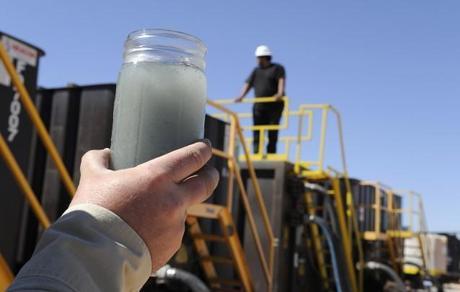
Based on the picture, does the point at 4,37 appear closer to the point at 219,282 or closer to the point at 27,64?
the point at 27,64

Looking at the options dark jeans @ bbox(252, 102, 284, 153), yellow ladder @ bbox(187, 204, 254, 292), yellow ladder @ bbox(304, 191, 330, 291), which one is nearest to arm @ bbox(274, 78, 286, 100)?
dark jeans @ bbox(252, 102, 284, 153)

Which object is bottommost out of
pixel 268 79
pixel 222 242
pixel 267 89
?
pixel 222 242

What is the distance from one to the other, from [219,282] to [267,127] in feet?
8.86

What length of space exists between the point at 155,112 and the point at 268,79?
26.2 feet

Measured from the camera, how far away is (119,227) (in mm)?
1002

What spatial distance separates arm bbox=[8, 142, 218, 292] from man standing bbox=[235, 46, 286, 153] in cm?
743

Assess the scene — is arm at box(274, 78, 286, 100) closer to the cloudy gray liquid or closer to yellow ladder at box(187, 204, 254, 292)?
yellow ladder at box(187, 204, 254, 292)

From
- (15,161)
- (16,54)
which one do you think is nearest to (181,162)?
(15,161)

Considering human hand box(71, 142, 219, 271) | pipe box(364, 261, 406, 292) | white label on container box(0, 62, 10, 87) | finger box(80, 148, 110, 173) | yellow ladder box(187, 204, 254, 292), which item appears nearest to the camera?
human hand box(71, 142, 219, 271)

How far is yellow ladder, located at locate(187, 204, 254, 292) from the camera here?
5.91 metres

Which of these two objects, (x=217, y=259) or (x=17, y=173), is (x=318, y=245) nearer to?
(x=217, y=259)

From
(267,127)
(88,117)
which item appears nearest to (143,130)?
(88,117)

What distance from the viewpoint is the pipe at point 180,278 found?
5457 mm

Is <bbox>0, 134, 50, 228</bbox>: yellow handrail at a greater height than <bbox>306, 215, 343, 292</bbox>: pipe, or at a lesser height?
greater
